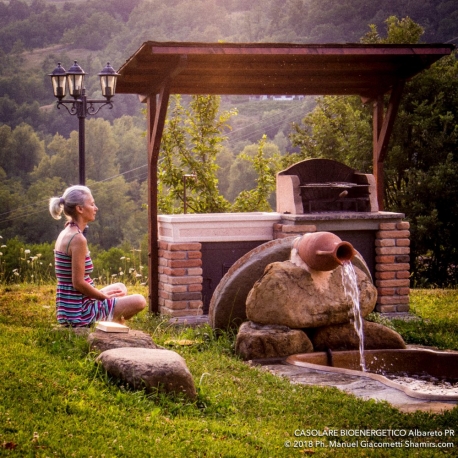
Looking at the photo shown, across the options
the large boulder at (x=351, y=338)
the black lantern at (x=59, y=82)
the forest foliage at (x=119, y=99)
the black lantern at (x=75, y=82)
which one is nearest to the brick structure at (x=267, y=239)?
the large boulder at (x=351, y=338)

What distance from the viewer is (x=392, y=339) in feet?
26.0

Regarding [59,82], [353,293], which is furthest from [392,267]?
[59,82]

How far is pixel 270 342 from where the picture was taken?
7465 millimetres

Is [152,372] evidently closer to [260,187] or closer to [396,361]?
[396,361]

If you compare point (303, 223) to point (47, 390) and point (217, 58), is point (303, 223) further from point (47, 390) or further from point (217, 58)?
point (47, 390)

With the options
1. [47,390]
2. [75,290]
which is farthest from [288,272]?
[47,390]

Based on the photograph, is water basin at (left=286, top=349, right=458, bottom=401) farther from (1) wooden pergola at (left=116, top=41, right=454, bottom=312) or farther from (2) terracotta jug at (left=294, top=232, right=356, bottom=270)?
(1) wooden pergola at (left=116, top=41, right=454, bottom=312)

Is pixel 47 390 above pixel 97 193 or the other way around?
the other way around

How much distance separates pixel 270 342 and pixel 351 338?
0.92 m

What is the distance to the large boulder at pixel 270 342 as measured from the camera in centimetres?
745

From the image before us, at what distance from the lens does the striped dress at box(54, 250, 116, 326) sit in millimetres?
6906

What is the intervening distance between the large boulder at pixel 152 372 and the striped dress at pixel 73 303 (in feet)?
4.63

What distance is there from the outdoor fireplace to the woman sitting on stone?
370 cm

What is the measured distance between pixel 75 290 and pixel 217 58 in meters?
4.00
